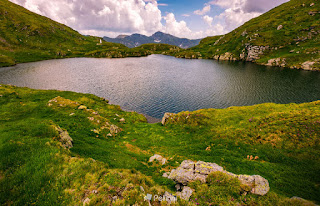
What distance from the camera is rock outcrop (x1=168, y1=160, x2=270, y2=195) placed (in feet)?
43.7

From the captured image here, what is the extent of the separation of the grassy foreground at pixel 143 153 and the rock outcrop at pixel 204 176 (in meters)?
0.71

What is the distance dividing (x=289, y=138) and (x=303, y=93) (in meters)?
71.4

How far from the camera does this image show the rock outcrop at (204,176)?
13320 millimetres

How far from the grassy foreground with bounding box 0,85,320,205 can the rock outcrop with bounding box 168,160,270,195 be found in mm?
713

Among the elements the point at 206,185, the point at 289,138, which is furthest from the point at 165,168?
the point at 289,138

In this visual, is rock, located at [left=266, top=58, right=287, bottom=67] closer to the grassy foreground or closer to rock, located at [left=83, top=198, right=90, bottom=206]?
the grassy foreground

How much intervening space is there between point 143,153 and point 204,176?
14286 millimetres

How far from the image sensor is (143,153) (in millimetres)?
26562

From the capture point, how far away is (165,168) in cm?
2084

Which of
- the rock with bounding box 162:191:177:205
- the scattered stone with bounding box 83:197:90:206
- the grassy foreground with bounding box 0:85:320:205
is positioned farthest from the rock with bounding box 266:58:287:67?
the scattered stone with bounding box 83:197:90:206

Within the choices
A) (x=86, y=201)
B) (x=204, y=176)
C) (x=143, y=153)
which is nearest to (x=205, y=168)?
(x=204, y=176)

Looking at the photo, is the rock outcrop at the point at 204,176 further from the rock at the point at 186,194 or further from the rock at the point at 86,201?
the rock at the point at 86,201

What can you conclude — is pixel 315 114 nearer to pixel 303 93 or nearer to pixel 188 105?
pixel 188 105

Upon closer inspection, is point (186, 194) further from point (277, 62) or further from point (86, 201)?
point (277, 62)
